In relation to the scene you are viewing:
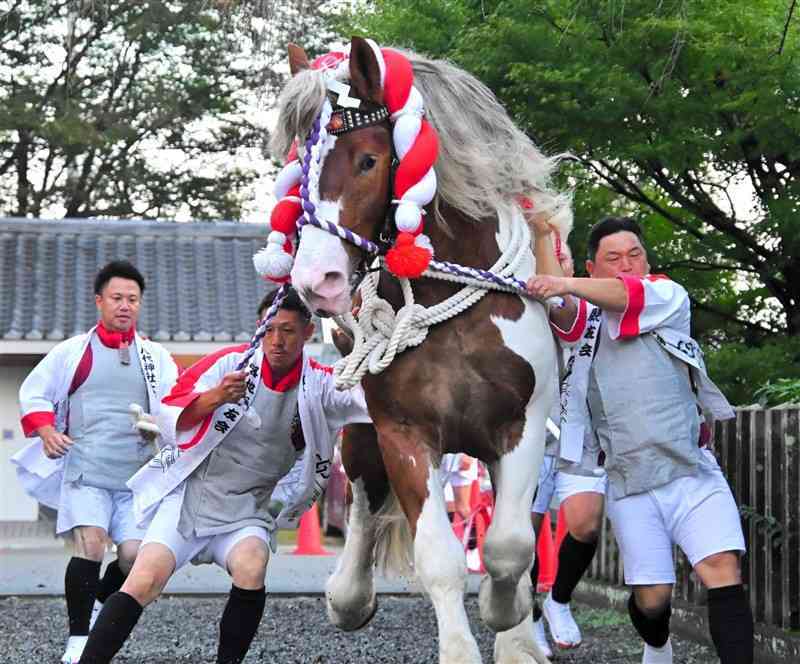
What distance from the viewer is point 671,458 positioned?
16.4 feet

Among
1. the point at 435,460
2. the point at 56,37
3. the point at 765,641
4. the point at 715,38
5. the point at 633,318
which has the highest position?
the point at 56,37

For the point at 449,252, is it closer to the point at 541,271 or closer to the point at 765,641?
the point at 541,271

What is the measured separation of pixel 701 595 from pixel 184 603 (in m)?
4.40

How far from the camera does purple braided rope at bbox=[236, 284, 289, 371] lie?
526cm

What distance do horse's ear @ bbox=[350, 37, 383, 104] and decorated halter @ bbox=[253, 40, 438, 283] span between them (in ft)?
0.06

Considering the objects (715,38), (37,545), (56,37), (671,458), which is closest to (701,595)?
(671,458)

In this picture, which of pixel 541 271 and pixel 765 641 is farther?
pixel 765 641

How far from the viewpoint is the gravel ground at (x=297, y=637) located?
700cm

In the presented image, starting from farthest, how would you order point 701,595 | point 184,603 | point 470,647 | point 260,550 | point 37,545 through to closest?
point 37,545, point 184,603, point 701,595, point 260,550, point 470,647

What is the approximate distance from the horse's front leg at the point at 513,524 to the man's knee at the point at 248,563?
1.08m

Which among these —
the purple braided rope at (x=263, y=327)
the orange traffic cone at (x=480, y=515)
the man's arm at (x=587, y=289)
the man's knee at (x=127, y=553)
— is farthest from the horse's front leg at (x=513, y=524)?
the orange traffic cone at (x=480, y=515)

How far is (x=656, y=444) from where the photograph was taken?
500 cm

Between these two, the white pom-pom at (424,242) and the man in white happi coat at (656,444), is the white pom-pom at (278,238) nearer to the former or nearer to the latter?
the white pom-pom at (424,242)

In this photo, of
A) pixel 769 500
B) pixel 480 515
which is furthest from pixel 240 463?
pixel 480 515
